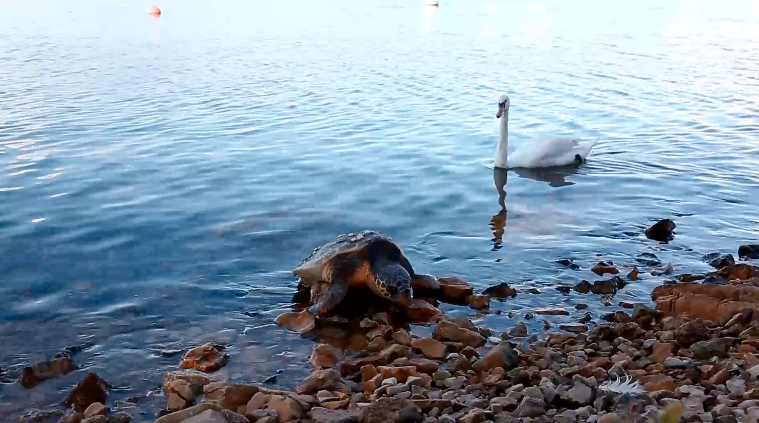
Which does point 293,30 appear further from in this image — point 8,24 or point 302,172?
point 302,172

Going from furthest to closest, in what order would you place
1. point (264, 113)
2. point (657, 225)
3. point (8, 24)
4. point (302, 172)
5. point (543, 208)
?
point (8, 24), point (264, 113), point (302, 172), point (543, 208), point (657, 225)

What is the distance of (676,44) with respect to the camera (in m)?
29.4

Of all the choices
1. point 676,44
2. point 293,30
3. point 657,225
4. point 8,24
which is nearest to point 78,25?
point 8,24

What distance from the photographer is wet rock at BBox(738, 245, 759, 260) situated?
892cm

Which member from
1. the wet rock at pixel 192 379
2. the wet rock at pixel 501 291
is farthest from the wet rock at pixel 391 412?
the wet rock at pixel 501 291

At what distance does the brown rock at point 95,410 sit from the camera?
559 cm

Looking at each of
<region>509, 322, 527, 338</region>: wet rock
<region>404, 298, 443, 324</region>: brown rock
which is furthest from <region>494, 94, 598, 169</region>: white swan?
<region>509, 322, 527, 338</region>: wet rock

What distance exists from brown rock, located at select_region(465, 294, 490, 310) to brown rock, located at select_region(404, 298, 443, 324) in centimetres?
37

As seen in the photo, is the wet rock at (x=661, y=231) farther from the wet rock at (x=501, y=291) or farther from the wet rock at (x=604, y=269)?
the wet rock at (x=501, y=291)

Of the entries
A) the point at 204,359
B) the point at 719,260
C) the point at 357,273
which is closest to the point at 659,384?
the point at 357,273

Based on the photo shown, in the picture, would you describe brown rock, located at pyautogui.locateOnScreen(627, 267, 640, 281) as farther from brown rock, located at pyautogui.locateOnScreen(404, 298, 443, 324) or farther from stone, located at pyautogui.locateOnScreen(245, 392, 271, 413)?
stone, located at pyautogui.locateOnScreen(245, 392, 271, 413)

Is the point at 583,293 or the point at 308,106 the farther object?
the point at 308,106

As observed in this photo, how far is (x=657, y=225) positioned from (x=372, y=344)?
455cm

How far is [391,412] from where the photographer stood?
505cm
